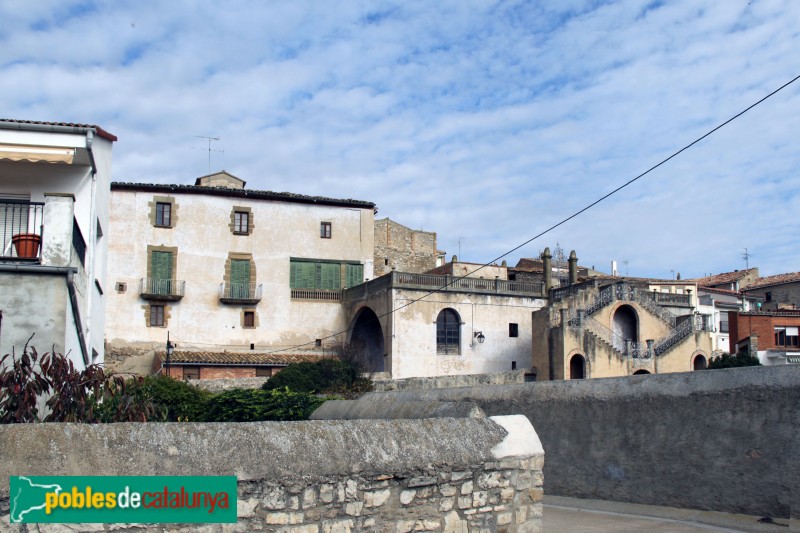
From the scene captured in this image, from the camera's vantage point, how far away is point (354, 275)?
143 ft

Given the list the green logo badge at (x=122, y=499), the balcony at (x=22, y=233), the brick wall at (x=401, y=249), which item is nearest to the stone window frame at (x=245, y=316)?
the brick wall at (x=401, y=249)

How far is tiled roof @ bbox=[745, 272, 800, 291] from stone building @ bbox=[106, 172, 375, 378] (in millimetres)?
38197

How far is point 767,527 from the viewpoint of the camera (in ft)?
27.2

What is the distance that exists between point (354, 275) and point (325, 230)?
9.38 ft

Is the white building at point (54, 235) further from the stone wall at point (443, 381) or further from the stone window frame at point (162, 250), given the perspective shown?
the stone window frame at point (162, 250)

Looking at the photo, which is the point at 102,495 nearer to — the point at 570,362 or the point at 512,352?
the point at 570,362

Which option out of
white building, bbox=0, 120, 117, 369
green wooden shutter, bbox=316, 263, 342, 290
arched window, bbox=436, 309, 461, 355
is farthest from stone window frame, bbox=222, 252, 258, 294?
white building, bbox=0, 120, 117, 369

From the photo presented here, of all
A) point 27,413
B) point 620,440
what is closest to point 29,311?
point 27,413

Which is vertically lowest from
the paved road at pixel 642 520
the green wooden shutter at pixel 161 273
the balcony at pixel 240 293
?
the paved road at pixel 642 520

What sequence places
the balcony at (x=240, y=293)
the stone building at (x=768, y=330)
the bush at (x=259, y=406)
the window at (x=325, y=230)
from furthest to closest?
the stone building at (x=768, y=330) < the window at (x=325, y=230) < the balcony at (x=240, y=293) < the bush at (x=259, y=406)

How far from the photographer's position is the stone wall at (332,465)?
5219 millimetres

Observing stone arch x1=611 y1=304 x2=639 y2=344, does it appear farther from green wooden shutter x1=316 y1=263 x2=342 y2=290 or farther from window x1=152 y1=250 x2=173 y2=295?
window x1=152 y1=250 x2=173 y2=295

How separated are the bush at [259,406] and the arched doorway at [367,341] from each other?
23.5m

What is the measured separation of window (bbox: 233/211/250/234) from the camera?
1658 inches
